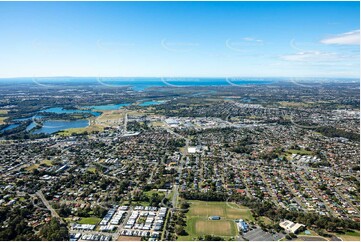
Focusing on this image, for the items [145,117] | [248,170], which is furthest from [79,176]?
[145,117]

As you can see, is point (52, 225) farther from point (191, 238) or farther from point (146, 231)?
point (191, 238)

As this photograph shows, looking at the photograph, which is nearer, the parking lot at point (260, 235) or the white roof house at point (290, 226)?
the parking lot at point (260, 235)

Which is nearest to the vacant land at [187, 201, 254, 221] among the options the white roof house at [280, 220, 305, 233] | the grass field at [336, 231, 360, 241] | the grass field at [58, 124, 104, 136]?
the white roof house at [280, 220, 305, 233]

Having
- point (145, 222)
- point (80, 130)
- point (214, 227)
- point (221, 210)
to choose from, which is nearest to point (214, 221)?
point (214, 227)

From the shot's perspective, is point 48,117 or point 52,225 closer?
point 52,225

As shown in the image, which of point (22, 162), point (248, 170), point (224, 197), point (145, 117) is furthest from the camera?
point (145, 117)

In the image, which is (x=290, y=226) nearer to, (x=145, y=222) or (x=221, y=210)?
(x=221, y=210)

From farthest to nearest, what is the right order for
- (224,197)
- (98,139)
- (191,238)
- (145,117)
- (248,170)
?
(145,117), (98,139), (248,170), (224,197), (191,238)

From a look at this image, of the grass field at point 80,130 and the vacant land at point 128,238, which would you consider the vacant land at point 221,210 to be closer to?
the vacant land at point 128,238

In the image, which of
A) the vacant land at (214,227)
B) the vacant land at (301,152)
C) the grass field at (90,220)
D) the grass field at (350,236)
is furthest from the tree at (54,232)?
the vacant land at (301,152)
